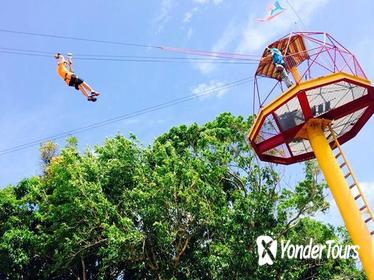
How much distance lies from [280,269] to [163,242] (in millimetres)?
4744

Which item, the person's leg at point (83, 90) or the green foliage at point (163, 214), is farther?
the green foliage at point (163, 214)

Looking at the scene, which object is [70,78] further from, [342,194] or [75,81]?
[342,194]

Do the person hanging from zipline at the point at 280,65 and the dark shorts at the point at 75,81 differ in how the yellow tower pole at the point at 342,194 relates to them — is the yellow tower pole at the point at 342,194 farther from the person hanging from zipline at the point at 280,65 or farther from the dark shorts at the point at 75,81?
the dark shorts at the point at 75,81

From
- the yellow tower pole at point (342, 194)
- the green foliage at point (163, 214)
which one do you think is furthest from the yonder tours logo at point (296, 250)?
the yellow tower pole at point (342, 194)

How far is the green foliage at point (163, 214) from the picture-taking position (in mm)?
18875

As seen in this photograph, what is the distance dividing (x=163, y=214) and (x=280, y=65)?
8.28 meters

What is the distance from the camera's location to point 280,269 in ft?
60.8

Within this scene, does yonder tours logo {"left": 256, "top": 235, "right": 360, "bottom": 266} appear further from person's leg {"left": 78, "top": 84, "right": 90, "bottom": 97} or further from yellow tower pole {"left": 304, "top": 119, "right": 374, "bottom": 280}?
person's leg {"left": 78, "top": 84, "right": 90, "bottom": 97}

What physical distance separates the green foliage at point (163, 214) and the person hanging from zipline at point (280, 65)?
6.04 m

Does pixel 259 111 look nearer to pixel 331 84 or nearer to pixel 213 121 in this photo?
pixel 331 84

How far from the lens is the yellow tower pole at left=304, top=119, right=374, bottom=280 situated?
12.9m

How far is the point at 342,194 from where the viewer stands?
13.6 m

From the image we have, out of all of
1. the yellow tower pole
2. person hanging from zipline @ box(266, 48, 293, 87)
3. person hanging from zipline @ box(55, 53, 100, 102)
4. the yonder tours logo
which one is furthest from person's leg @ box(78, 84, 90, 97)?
the yonder tours logo

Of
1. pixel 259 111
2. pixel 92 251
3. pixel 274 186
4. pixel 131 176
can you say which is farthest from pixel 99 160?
pixel 259 111
